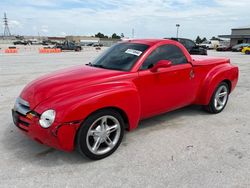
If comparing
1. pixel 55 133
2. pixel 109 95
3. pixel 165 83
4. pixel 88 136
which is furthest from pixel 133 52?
pixel 55 133

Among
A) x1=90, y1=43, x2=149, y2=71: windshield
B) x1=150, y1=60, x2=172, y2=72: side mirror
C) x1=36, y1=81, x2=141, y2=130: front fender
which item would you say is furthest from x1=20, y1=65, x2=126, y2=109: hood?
x1=150, y1=60, x2=172, y2=72: side mirror

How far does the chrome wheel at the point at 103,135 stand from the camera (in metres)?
3.12

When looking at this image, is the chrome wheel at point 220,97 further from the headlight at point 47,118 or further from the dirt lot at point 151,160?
the headlight at point 47,118

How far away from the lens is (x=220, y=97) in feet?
17.1

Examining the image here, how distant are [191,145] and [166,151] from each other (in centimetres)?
46

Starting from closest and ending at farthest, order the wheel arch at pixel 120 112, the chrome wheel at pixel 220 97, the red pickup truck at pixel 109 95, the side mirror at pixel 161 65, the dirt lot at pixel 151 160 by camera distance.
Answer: the dirt lot at pixel 151 160 < the red pickup truck at pixel 109 95 < the wheel arch at pixel 120 112 < the side mirror at pixel 161 65 < the chrome wheel at pixel 220 97

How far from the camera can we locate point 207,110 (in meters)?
5.06

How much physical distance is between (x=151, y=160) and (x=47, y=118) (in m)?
1.50

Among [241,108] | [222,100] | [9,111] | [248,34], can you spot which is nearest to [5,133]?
[9,111]

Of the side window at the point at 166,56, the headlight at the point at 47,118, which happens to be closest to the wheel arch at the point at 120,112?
the headlight at the point at 47,118

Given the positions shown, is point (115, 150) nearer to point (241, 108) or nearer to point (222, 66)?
point (222, 66)

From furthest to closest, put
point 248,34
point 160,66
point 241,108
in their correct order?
point 248,34 < point 241,108 < point 160,66

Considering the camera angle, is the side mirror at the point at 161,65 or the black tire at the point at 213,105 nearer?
the side mirror at the point at 161,65

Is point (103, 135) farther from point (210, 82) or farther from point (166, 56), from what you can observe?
point (210, 82)
